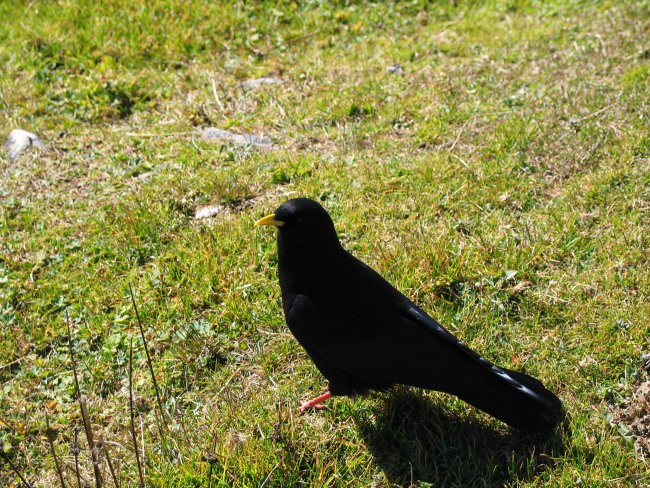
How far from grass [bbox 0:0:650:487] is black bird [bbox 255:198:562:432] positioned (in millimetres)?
284

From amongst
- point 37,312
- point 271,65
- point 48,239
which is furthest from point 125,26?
point 37,312

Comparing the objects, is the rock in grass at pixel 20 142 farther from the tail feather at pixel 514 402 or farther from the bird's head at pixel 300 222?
the tail feather at pixel 514 402

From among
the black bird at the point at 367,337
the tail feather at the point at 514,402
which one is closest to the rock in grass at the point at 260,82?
the black bird at the point at 367,337

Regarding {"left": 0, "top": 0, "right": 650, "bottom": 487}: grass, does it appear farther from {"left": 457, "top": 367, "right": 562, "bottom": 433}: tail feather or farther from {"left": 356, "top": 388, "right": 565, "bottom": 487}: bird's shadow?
{"left": 457, "top": 367, "right": 562, "bottom": 433}: tail feather

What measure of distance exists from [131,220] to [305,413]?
2.23 meters

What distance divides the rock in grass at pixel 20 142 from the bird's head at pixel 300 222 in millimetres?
3760

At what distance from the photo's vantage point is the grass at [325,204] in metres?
3.56

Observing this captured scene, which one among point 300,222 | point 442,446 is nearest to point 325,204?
point 300,222

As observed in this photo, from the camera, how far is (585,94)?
6273 mm

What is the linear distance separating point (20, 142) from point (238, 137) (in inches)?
79.1

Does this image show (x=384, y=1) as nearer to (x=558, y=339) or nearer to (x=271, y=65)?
(x=271, y=65)

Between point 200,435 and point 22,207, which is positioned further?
point 22,207

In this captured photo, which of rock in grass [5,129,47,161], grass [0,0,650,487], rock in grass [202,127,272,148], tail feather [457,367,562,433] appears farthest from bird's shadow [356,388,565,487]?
rock in grass [5,129,47,161]

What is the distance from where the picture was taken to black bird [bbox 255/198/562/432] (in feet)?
10.9
